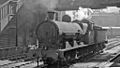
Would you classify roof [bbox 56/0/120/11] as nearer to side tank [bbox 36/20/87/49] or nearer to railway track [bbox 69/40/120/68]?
railway track [bbox 69/40/120/68]

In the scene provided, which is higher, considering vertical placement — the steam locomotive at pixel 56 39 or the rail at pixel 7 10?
the rail at pixel 7 10

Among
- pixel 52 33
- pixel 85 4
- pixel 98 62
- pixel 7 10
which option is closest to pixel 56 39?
pixel 52 33

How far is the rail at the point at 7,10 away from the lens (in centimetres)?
2111

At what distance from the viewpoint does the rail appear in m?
21.1

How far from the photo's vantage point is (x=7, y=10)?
21.8m

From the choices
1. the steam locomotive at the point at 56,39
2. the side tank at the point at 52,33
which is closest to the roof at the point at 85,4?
the steam locomotive at the point at 56,39

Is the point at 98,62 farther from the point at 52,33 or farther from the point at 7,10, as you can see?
the point at 7,10

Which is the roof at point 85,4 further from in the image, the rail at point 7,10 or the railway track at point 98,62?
the rail at point 7,10

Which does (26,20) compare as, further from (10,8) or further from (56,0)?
(56,0)

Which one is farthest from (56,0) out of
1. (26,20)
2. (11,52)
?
(11,52)

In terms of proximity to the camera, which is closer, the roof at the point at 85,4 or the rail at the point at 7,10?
the roof at the point at 85,4

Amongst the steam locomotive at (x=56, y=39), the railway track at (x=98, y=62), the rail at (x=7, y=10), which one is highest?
the rail at (x=7, y=10)

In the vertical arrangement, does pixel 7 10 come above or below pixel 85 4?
below

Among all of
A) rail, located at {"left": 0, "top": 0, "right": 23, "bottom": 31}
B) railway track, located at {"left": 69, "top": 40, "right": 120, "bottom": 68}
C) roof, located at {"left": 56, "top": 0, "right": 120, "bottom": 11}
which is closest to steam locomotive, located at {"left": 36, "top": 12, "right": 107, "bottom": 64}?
railway track, located at {"left": 69, "top": 40, "right": 120, "bottom": 68}
